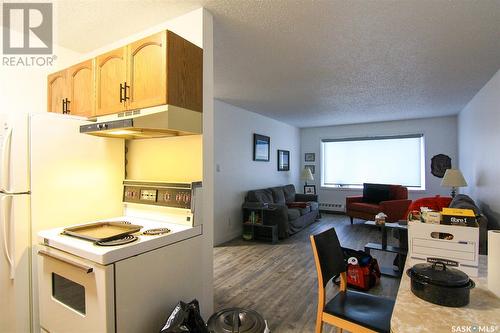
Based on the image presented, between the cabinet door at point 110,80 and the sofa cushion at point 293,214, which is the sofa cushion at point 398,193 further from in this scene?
the cabinet door at point 110,80

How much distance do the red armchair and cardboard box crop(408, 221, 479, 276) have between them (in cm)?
423

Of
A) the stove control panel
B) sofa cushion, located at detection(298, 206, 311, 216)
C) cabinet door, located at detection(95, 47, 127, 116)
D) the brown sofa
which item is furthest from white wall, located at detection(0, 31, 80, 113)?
sofa cushion, located at detection(298, 206, 311, 216)

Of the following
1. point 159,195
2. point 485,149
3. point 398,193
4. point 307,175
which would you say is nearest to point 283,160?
point 307,175

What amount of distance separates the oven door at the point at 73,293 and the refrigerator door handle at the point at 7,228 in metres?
0.15

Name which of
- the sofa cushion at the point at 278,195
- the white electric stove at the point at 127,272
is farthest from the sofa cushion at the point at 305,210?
the white electric stove at the point at 127,272

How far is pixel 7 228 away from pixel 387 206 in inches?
217

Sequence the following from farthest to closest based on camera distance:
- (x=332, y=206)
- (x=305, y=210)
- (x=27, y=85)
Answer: (x=332, y=206) → (x=305, y=210) → (x=27, y=85)

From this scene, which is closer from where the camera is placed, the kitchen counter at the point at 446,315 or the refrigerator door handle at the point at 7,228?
the kitchen counter at the point at 446,315

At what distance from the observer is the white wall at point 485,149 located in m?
3.14

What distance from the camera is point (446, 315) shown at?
2.93 feet

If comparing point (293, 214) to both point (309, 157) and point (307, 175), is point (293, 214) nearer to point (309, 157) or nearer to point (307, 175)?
point (307, 175)

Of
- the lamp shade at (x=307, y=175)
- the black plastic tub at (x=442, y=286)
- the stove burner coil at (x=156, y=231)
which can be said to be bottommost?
the black plastic tub at (x=442, y=286)

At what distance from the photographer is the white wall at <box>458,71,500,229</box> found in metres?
3.14

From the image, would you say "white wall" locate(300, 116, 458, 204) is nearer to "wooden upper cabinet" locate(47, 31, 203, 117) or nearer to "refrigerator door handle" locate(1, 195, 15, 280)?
Answer: "wooden upper cabinet" locate(47, 31, 203, 117)
